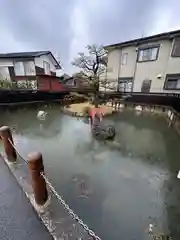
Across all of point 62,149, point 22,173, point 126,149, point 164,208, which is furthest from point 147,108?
point 22,173

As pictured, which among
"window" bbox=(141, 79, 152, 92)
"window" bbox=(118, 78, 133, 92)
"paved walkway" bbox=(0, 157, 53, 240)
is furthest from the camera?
"window" bbox=(118, 78, 133, 92)

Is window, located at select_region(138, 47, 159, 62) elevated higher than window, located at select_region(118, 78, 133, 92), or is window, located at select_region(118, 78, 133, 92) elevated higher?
window, located at select_region(138, 47, 159, 62)

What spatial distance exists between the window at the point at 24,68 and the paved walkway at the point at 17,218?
19.4m

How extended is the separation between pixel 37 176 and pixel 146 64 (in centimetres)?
1481

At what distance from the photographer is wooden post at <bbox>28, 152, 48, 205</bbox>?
79.5 inches

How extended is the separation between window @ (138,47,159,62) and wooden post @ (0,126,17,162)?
46.1ft

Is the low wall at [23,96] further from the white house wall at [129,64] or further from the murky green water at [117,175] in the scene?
the white house wall at [129,64]

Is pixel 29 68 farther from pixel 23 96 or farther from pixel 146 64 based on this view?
pixel 146 64

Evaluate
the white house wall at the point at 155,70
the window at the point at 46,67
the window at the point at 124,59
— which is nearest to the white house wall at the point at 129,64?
the window at the point at 124,59

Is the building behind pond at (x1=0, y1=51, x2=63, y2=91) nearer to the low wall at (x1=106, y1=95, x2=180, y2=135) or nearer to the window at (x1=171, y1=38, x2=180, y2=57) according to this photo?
the low wall at (x1=106, y1=95, x2=180, y2=135)

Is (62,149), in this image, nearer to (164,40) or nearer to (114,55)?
(164,40)

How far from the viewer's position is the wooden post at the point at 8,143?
3.14 metres

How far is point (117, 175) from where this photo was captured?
4.02m

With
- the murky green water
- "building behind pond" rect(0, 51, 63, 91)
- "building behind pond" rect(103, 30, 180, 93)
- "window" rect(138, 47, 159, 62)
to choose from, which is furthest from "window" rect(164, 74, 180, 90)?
"building behind pond" rect(0, 51, 63, 91)
